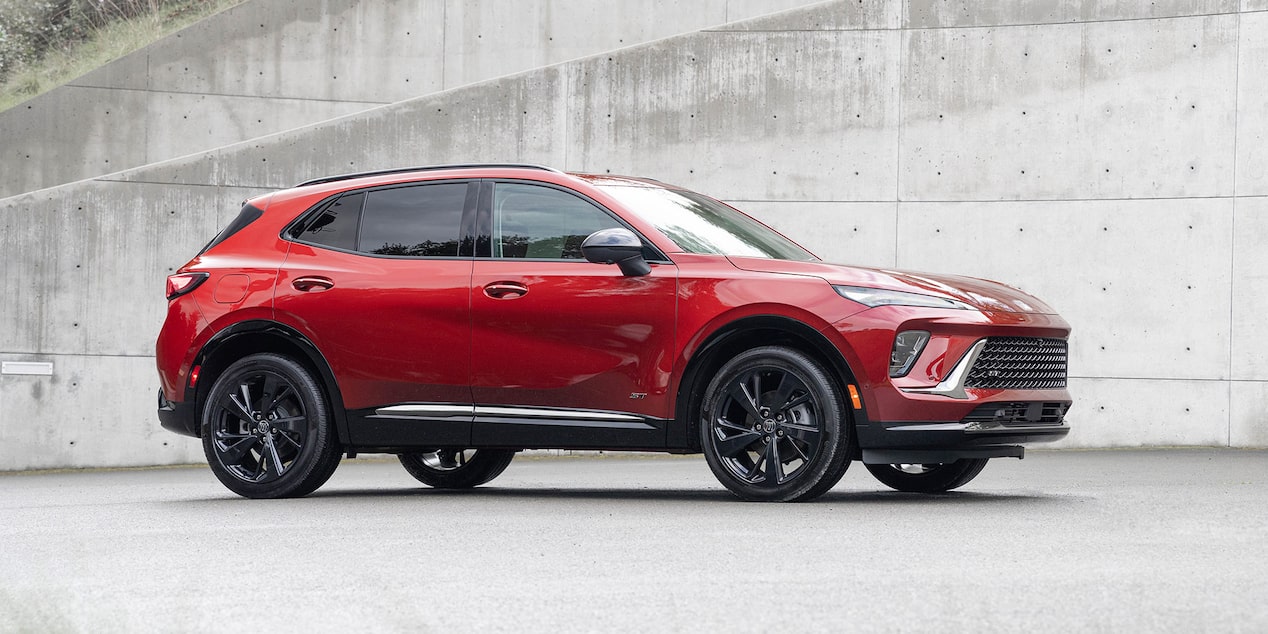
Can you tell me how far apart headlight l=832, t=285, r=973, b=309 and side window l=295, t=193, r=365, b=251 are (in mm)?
Result: 2863

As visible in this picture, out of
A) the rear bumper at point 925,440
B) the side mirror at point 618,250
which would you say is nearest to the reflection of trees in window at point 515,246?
the side mirror at point 618,250

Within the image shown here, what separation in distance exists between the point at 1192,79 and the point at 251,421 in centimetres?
938

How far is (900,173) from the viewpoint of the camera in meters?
13.7

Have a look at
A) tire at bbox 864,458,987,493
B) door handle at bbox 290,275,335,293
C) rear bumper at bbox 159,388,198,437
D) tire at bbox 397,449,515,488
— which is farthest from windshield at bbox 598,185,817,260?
rear bumper at bbox 159,388,198,437

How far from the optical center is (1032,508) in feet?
23.3

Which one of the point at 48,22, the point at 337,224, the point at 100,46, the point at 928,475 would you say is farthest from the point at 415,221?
the point at 48,22

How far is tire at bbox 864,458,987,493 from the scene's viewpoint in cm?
827

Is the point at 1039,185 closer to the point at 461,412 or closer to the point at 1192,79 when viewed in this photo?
the point at 1192,79

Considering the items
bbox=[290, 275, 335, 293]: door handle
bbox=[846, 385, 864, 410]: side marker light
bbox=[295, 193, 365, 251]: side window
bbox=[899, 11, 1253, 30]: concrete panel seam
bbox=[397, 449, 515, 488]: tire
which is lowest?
bbox=[397, 449, 515, 488]: tire

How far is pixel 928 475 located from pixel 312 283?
3.68 m

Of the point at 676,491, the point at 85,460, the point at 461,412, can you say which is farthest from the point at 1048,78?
the point at 85,460

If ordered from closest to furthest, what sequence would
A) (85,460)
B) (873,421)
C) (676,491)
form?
(873,421) → (676,491) → (85,460)

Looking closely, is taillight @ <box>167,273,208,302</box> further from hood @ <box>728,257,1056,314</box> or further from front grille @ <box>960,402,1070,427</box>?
front grille @ <box>960,402,1070,427</box>

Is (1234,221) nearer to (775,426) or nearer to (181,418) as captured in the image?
(775,426)
